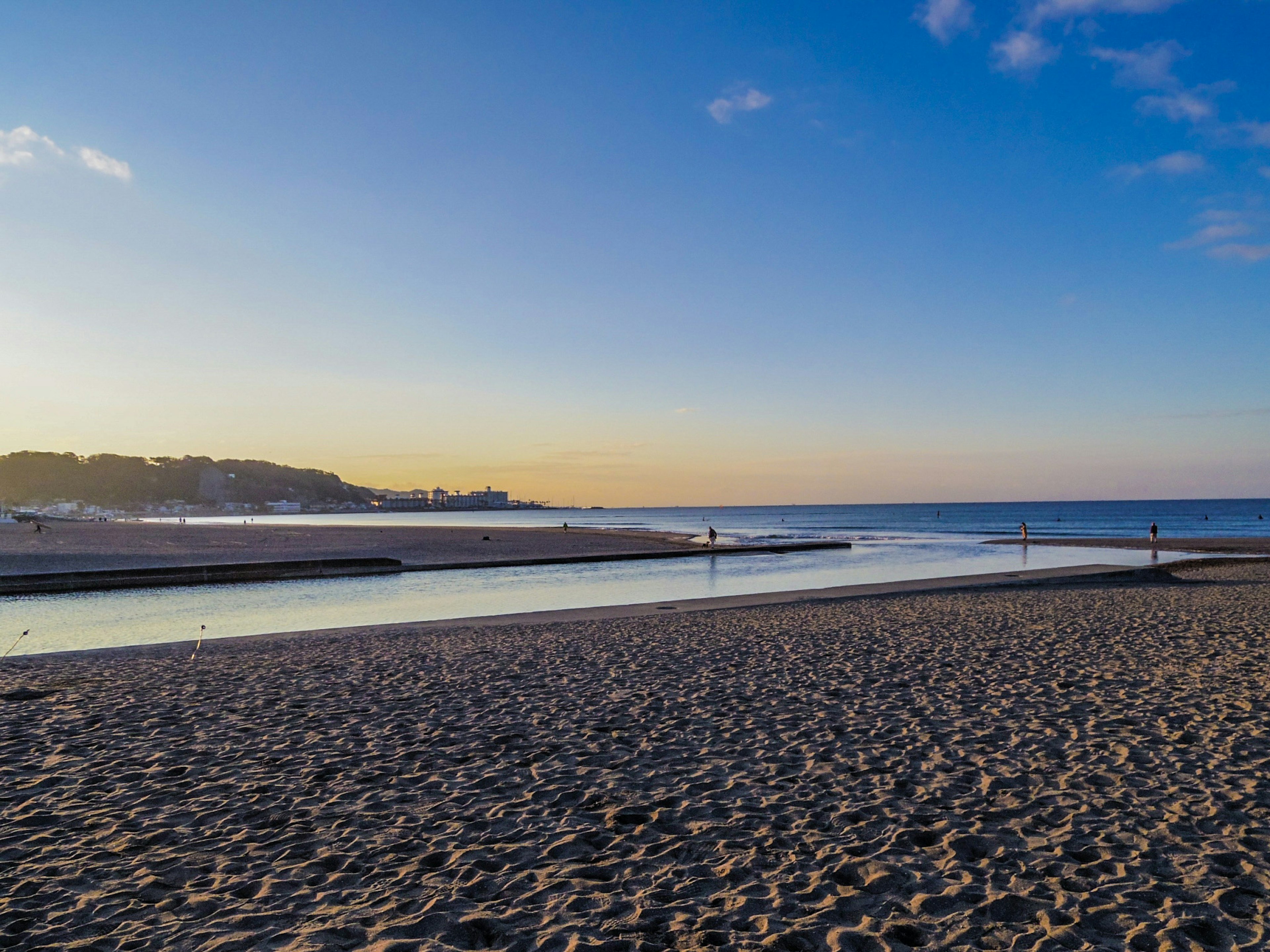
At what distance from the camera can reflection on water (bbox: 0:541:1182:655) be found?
51.8ft

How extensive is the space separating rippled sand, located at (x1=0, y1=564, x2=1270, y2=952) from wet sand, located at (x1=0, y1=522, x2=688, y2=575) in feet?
82.1

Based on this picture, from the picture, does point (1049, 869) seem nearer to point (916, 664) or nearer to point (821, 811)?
point (821, 811)

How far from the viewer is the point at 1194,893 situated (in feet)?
13.2

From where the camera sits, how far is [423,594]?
72.8 feet

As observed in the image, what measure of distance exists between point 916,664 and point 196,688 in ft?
31.3

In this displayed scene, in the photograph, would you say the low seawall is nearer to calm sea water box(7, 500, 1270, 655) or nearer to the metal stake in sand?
calm sea water box(7, 500, 1270, 655)

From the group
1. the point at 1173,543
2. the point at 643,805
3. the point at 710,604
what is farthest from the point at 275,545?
the point at 1173,543

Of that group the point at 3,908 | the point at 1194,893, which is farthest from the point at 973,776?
the point at 3,908

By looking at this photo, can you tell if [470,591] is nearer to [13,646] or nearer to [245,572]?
Result: [245,572]

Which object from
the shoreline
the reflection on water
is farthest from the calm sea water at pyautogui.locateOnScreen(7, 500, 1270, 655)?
the shoreline

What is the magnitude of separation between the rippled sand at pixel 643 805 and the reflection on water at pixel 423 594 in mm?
5736

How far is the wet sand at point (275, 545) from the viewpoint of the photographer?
32.5 meters

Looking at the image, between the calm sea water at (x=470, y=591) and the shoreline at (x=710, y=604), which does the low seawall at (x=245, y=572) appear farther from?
the shoreline at (x=710, y=604)

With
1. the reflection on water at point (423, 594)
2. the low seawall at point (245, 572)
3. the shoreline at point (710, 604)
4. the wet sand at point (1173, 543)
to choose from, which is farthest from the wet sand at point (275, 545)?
the wet sand at point (1173, 543)
